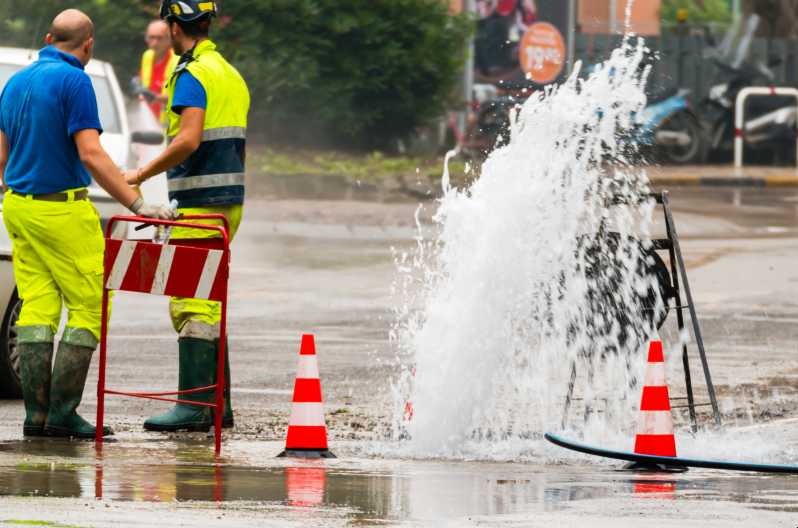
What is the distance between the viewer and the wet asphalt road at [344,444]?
22.2 ft

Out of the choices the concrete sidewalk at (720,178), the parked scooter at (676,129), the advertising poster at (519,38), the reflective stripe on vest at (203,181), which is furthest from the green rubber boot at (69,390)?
Result: the parked scooter at (676,129)

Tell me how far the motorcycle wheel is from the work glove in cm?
2268

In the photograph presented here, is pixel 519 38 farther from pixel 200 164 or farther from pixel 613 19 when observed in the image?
pixel 200 164

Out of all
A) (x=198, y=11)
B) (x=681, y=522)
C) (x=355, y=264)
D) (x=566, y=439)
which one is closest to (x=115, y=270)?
(x=198, y=11)

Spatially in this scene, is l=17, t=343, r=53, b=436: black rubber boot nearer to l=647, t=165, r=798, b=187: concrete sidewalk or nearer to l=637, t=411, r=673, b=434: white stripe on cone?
l=637, t=411, r=673, b=434: white stripe on cone

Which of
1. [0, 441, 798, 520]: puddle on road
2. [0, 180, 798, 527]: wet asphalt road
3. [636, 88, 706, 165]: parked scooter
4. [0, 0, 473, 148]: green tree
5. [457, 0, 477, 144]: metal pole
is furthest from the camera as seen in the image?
[636, 88, 706, 165]: parked scooter

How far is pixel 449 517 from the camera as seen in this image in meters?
6.71

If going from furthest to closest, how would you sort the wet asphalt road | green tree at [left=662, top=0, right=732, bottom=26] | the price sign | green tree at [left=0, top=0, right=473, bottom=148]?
green tree at [left=662, top=0, right=732, bottom=26] → the price sign → green tree at [left=0, top=0, right=473, bottom=148] → the wet asphalt road

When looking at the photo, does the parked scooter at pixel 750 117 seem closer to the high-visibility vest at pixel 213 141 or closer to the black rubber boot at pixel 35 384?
the high-visibility vest at pixel 213 141

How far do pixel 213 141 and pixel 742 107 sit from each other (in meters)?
22.8

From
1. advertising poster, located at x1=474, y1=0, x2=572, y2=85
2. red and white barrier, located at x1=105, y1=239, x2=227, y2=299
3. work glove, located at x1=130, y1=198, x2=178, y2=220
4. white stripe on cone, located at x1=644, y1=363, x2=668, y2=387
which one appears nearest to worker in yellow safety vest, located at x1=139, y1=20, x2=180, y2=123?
advertising poster, located at x1=474, y1=0, x2=572, y2=85

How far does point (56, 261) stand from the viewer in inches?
348

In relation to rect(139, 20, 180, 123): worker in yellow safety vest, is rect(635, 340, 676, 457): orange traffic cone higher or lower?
lower

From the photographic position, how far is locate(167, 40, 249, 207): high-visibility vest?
916 centimetres
